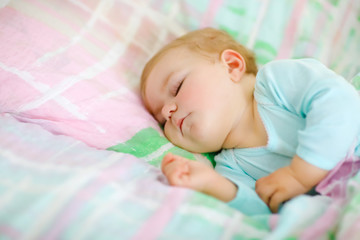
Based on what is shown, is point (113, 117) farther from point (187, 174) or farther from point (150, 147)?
point (187, 174)

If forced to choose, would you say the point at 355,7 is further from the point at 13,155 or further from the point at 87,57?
the point at 13,155

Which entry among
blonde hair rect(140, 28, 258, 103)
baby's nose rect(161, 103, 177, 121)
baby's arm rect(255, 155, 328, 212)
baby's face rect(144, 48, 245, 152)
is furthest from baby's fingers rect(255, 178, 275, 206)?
blonde hair rect(140, 28, 258, 103)

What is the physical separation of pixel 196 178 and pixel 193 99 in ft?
0.95

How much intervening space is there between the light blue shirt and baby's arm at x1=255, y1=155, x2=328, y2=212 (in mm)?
18

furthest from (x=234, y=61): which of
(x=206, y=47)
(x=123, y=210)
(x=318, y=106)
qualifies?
(x=123, y=210)

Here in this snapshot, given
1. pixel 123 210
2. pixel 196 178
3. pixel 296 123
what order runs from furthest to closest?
pixel 296 123, pixel 196 178, pixel 123 210

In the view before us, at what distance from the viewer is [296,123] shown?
1006 millimetres

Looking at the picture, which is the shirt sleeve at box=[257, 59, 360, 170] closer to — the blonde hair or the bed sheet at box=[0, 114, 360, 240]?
the bed sheet at box=[0, 114, 360, 240]

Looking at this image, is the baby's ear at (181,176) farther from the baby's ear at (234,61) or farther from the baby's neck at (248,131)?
the baby's ear at (234,61)

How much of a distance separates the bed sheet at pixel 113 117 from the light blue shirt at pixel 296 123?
0.11m

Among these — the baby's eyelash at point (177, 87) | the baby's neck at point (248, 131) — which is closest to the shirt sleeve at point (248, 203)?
the baby's neck at point (248, 131)

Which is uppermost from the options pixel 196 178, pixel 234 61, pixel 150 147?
pixel 234 61

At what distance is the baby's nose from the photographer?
107 cm

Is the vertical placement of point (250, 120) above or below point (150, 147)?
above
